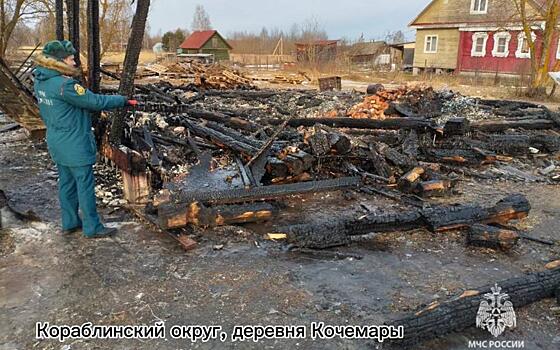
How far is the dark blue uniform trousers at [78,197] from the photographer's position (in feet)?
14.7

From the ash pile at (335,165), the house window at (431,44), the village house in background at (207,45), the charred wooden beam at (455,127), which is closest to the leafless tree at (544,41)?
the ash pile at (335,165)

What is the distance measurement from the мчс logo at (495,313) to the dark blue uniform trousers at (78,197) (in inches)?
156

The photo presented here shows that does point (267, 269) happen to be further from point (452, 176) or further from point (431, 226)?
point (452, 176)

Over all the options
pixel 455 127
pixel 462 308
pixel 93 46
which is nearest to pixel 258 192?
pixel 462 308

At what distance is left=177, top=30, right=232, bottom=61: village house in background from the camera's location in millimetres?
53844

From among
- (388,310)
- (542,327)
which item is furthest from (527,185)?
(388,310)

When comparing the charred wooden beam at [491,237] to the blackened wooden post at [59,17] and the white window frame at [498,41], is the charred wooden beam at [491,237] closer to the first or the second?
the blackened wooden post at [59,17]

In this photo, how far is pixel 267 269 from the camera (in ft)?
13.4

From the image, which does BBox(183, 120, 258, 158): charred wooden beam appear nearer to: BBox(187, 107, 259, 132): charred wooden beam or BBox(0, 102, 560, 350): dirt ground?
BBox(187, 107, 259, 132): charred wooden beam

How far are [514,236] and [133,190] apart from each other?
4.64m

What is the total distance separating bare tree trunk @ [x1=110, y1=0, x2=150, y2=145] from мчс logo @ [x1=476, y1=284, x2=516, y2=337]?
529 centimetres

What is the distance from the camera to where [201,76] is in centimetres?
1930

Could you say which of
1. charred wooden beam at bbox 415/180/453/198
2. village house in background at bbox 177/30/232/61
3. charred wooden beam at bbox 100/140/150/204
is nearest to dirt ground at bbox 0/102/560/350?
charred wooden beam at bbox 100/140/150/204

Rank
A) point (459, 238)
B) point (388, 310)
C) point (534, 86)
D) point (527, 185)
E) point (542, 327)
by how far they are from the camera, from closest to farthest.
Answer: point (542, 327) < point (388, 310) < point (459, 238) < point (527, 185) < point (534, 86)
